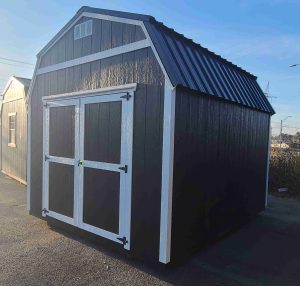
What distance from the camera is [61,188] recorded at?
5.15 m

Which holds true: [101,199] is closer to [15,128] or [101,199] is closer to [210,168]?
[210,168]

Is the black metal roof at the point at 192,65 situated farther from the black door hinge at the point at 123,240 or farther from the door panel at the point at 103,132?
the black door hinge at the point at 123,240

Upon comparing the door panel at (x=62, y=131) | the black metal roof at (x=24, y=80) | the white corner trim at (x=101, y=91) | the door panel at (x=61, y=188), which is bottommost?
A: the door panel at (x=61, y=188)

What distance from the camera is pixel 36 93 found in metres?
5.71

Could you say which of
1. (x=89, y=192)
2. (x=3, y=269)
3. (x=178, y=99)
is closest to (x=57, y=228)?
(x=89, y=192)

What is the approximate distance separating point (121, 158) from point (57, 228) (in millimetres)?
2209

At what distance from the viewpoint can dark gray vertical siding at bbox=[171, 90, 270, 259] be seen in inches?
148

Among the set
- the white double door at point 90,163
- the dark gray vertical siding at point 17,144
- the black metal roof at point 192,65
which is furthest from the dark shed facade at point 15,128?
the black metal roof at point 192,65

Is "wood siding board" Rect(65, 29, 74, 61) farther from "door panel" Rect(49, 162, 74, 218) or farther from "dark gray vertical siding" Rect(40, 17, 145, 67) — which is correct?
"door panel" Rect(49, 162, 74, 218)

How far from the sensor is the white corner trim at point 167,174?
3529mm

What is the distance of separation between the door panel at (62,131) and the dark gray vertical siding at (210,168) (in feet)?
6.73

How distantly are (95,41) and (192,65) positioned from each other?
5.18 feet

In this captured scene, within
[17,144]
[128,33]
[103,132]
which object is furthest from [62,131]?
[17,144]

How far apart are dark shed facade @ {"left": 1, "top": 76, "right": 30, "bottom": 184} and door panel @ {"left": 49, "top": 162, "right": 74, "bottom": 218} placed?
16.3 ft
